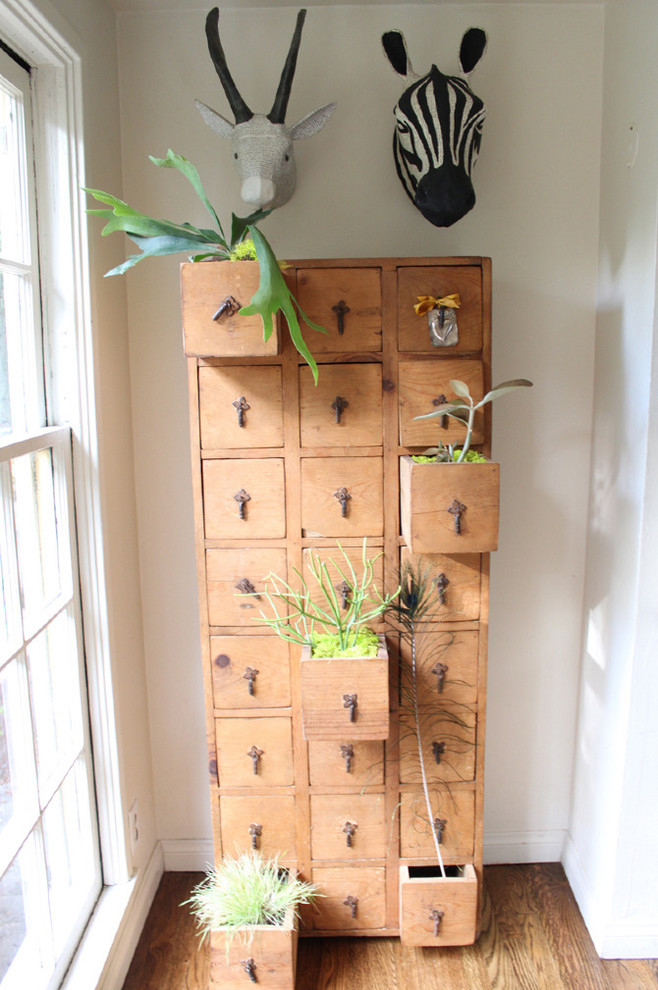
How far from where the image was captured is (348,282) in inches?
71.0

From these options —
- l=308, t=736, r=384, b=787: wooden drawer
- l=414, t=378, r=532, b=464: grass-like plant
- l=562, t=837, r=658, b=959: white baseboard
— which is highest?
l=414, t=378, r=532, b=464: grass-like plant

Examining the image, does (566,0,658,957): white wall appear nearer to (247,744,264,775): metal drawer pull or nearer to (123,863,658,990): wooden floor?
(123,863,658,990): wooden floor

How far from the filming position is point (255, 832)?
200 centimetres

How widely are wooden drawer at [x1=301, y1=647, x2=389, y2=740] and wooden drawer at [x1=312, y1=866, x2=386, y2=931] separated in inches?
19.2

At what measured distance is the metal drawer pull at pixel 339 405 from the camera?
1.82 m

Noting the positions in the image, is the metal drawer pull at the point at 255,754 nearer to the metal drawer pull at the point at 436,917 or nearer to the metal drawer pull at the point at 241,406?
the metal drawer pull at the point at 436,917

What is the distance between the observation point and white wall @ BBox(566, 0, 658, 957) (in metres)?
1.80

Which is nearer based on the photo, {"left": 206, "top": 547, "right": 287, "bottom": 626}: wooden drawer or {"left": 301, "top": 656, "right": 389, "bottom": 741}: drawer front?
{"left": 301, "top": 656, "right": 389, "bottom": 741}: drawer front

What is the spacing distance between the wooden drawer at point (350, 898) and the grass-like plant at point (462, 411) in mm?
1151

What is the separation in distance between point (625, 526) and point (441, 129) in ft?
3.62

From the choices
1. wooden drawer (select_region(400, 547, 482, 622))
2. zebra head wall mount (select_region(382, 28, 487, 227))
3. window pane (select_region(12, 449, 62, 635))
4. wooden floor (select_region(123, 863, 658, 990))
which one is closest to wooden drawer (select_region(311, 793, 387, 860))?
wooden floor (select_region(123, 863, 658, 990))

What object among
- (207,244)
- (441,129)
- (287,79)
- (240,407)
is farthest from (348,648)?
(287,79)

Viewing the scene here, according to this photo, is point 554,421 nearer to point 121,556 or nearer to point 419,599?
point 419,599

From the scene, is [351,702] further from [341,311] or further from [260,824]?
[341,311]
